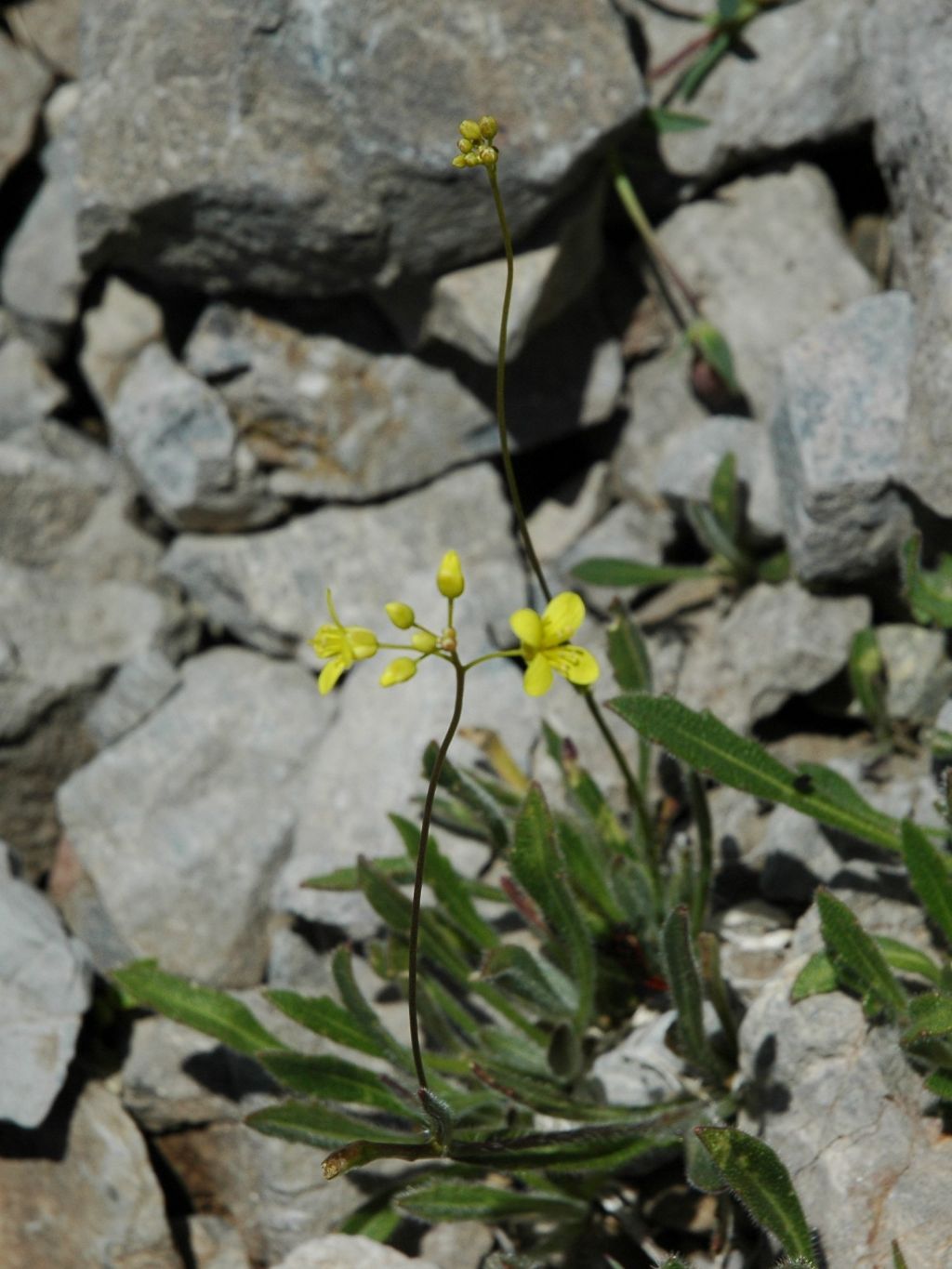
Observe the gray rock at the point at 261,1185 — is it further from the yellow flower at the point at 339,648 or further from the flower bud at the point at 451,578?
the flower bud at the point at 451,578

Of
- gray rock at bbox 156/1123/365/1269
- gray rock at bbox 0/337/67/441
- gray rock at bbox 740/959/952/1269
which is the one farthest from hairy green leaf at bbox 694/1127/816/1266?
gray rock at bbox 0/337/67/441

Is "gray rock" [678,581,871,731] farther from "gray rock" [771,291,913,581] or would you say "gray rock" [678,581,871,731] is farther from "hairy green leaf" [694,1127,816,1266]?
"hairy green leaf" [694,1127,816,1266]

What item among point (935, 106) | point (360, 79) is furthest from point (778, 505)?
point (360, 79)

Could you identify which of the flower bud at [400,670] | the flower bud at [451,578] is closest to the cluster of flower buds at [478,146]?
the flower bud at [451,578]

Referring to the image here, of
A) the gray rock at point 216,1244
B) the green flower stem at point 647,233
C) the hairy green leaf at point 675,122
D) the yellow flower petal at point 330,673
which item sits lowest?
the gray rock at point 216,1244

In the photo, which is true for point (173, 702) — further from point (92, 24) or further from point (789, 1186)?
point (789, 1186)

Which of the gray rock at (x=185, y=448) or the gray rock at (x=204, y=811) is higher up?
the gray rock at (x=185, y=448)

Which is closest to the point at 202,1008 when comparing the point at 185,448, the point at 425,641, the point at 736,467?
the point at 425,641
